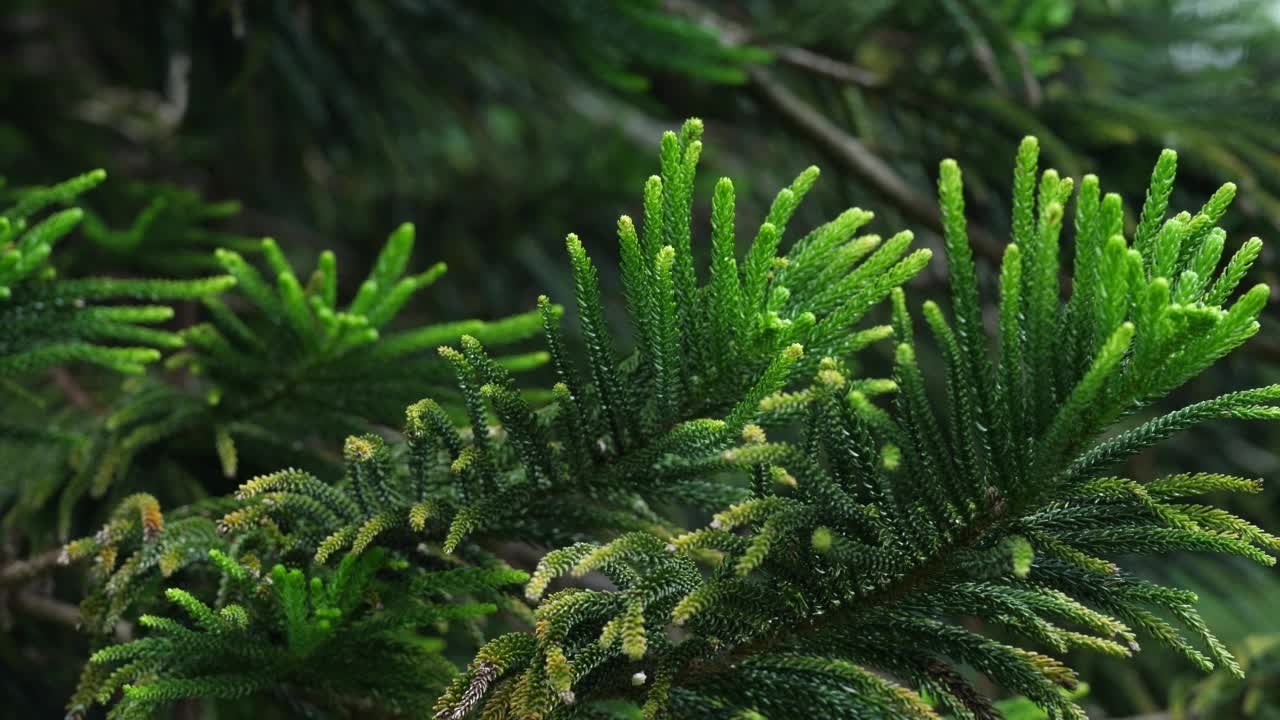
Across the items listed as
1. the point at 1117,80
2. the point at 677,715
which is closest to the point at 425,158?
the point at 1117,80

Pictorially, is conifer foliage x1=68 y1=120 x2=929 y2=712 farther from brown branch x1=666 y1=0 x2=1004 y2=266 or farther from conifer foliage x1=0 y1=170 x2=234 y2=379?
brown branch x1=666 y1=0 x2=1004 y2=266

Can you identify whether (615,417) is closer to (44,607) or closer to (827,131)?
(44,607)

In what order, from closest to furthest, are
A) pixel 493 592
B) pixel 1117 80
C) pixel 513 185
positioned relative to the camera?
pixel 493 592
pixel 1117 80
pixel 513 185

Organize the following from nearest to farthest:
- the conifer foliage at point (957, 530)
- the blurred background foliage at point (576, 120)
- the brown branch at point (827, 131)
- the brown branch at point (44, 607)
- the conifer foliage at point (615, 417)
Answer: the conifer foliage at point (957, 530)
the conifer foliage at point (615, 417)
the brown branch at point (44, 607)
the blurred background foliage at point (576, 120)
the brown branch at point (827, 131)

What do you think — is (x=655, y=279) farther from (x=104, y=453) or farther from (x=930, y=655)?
(x=104, y=453)

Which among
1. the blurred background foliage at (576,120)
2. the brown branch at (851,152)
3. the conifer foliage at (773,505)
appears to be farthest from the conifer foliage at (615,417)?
the brown branch at (851,152)

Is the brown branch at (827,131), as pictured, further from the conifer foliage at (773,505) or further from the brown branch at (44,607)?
the brown branch at (44,607)

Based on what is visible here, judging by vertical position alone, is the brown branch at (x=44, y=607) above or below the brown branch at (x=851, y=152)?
below
